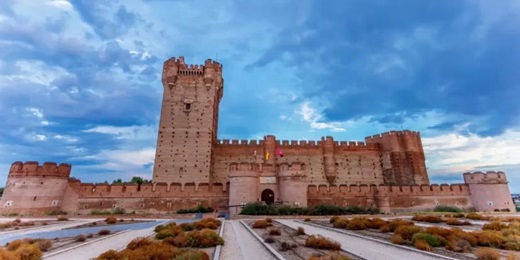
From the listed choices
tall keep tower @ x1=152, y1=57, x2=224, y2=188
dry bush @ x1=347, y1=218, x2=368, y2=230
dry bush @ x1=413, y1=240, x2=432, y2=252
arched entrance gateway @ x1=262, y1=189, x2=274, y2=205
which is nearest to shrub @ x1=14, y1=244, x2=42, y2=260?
dry bush @ x1=413, y1=240, x2=432, y2=252

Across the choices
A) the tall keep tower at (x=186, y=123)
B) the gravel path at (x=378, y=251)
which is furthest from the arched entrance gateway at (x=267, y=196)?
the gravel path at (x=378, y=251)

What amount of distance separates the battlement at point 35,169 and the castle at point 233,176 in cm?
8

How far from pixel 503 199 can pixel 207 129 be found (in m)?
36.3

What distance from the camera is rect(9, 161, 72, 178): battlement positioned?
25.1 meters

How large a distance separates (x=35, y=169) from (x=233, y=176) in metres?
20.3

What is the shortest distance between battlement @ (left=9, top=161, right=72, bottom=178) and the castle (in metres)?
0.08

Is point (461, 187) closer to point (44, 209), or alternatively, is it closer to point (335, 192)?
point (335, 192)

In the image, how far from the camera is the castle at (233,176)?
82.0 feet

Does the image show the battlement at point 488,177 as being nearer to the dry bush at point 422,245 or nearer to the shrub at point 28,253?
the dry bush at point 422,245

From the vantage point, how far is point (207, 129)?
3550 cm

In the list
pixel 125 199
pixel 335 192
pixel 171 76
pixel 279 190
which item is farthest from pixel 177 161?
pixel 335 192

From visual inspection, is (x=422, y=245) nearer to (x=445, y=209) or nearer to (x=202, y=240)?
(x=202, y=240)

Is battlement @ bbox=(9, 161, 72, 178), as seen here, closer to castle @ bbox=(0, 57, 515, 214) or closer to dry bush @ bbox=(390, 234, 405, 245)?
castle @ bbox=(0, 57, 515, 214)

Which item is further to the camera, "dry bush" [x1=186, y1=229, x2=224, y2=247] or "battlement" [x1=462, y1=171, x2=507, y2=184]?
"battlement" [x1=462, y1=171, x2=507, y2=184]
